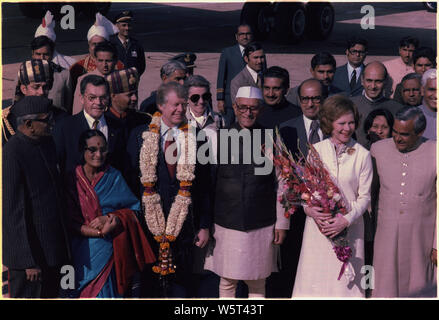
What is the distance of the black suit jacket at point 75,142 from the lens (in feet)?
17.9

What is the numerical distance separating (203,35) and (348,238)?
1772 cm

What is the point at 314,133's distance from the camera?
6012 millimetres

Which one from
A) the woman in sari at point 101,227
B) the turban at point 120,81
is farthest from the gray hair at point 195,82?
the woman in sari at point 101,227

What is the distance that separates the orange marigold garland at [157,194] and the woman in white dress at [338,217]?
1.02 meters

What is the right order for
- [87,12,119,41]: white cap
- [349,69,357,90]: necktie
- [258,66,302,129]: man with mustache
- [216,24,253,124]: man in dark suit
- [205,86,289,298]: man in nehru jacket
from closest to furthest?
[205,86,289,298]: man in nehru jacket < [258,66,302,129]: man with mustache < [349,69,357,90]: necktie < [87,12,119,41]: white cap < [216,24,253,124]: man in dark suit

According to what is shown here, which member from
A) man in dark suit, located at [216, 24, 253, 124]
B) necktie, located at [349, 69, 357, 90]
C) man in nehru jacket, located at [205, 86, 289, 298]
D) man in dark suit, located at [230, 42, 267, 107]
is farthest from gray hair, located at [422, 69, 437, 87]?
man in dark suit, located at [216, 24, 253, 124]

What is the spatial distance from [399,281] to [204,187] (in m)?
1.96

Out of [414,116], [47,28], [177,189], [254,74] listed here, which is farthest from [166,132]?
[47,28]

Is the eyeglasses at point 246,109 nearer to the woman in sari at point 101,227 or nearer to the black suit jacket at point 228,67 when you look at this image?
the woman in sari at point 101,227

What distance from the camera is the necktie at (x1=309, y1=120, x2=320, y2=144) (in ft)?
19.7

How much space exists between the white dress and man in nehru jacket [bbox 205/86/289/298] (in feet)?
0.93

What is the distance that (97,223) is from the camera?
17.1 feet

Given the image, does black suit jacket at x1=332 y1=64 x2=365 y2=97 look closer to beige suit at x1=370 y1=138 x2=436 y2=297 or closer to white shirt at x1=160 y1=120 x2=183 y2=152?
beige suit at x1=370 y1=138 x2=436 y2=297
